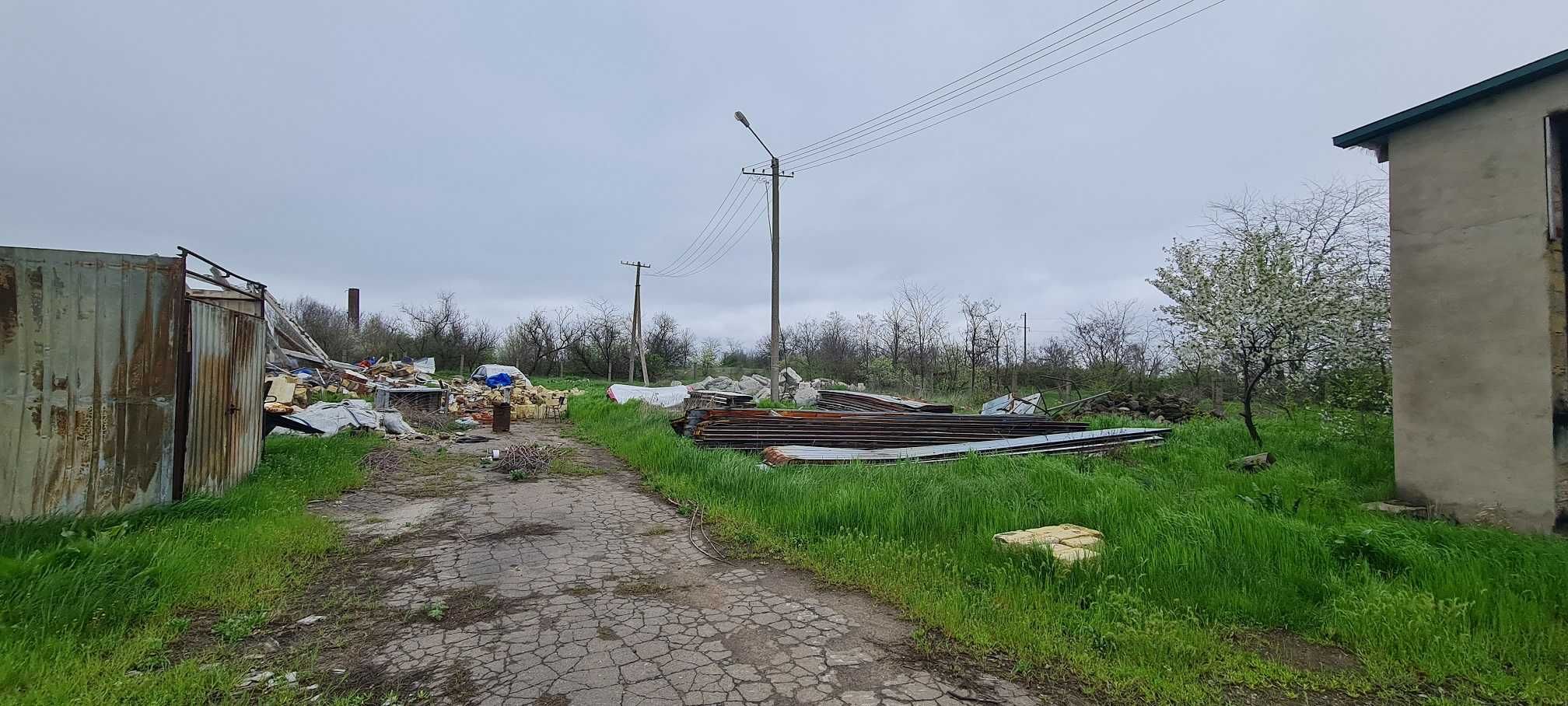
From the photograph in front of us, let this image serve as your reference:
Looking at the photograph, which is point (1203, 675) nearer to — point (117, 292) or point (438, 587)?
point (438, 587)

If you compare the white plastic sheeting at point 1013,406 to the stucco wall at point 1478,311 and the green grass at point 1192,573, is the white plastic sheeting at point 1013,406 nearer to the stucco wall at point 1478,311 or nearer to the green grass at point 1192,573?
the green grass at point 1192,573

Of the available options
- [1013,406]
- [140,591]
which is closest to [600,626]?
[140,591]

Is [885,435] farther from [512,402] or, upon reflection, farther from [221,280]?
[512,402]

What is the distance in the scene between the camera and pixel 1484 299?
541 cm

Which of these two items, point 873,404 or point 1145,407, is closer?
point 1145,407

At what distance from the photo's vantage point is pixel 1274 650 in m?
3.36

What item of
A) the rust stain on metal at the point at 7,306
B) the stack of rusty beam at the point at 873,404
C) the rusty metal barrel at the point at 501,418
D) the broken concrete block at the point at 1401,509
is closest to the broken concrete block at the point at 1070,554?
the broken concrete block at the point at 1401,509

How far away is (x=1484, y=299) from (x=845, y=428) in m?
7.03

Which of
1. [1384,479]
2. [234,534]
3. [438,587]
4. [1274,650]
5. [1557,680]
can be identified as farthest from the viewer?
[1384,479]

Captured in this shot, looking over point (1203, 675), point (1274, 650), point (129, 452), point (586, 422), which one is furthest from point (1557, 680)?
point (586, 422)

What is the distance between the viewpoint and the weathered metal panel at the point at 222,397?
5.66 metres

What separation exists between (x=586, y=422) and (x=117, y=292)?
10373mm

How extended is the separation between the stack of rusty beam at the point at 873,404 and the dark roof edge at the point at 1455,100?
29.8 ft

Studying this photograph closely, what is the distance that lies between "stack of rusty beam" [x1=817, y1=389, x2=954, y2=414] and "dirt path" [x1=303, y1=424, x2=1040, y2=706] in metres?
9.73
